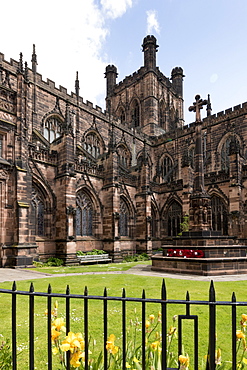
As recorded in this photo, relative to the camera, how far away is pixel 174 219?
2920 cm

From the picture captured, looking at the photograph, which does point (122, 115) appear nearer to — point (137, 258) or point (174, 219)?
point (174, 219)

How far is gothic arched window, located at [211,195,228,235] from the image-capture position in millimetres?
25448

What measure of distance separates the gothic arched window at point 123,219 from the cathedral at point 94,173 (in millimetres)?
95

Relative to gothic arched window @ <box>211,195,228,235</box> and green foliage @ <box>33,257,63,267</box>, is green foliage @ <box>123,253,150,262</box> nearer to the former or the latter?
green foliage @ <box>33,257,63,267</box>

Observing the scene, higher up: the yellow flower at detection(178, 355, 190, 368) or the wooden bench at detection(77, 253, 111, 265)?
the yellow flower at detection(178, 355, 190, 368)

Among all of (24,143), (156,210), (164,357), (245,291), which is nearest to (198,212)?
(245,291)

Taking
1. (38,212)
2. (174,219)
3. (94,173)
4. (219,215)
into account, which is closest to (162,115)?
(174,219)

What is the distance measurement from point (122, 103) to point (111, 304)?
128 feet

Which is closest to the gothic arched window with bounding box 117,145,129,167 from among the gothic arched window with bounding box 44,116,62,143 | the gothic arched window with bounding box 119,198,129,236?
the gothic arched window with bounding box 119,198,129,236

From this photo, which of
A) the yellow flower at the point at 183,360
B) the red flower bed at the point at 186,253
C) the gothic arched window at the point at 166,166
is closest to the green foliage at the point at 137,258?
the red flower bed at the point at 186,253

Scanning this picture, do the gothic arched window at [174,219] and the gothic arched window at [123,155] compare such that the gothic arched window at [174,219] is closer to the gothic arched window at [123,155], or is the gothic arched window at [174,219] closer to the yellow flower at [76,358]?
the gothic arched window at [123,155]

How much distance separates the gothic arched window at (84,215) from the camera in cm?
2195

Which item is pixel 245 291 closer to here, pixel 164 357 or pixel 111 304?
pixel 111 304

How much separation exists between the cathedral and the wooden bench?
68 centimetres
